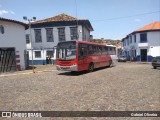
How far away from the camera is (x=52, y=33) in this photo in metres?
33.5

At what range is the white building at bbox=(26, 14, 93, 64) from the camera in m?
32.8

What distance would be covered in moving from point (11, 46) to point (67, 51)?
786 cm

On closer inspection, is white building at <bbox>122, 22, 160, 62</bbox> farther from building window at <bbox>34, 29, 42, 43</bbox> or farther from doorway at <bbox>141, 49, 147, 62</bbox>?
building window at <bbox>34, 29, 42, 43</bbox>

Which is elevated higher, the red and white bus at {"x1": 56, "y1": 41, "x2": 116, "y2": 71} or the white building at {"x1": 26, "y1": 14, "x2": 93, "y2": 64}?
the white building at {"x1": 26, "y1": 14, "x2": 93, "y2": 64}

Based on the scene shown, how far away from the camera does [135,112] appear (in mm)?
6395

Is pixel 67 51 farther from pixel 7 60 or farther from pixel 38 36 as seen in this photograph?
pixel 38 36

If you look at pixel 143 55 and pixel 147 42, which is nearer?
pixel 147 42

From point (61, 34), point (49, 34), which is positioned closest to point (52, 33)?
point (49, 34)

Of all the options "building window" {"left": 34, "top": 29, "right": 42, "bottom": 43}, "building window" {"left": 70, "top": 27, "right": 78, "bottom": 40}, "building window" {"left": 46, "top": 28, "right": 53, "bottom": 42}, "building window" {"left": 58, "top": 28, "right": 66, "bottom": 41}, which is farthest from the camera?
"building window" {"left": 34, "top": 29, "right": 42, "bottom": 43}

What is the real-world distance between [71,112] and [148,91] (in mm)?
4621

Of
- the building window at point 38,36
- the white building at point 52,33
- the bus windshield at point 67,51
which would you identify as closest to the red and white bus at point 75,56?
the bus windshield at point 67,51

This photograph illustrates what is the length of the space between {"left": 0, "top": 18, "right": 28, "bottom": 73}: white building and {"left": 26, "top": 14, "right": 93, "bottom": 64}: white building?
10.7 metres

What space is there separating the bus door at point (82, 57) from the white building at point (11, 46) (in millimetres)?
8564

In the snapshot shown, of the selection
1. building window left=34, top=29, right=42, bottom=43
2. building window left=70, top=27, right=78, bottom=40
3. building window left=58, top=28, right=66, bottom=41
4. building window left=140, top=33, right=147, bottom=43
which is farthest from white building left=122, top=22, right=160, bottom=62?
building window left=34, top=29, right=42, bottom=43
